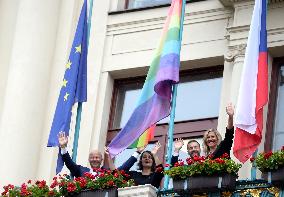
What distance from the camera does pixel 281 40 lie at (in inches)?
884

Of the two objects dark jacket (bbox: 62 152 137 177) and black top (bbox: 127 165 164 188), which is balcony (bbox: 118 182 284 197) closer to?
black top (bbox: 127 165 164 188)

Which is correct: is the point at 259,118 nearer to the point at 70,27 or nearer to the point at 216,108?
the point at 216,108

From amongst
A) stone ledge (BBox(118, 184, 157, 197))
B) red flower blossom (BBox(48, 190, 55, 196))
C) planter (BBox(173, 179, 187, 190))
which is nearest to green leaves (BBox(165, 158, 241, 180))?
planter (BBox(173, 179, 187, 190))

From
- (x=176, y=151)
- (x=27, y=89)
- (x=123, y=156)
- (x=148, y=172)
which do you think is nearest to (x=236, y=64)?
(x=123, y=156)

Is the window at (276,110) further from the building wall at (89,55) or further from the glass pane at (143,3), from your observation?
the glass pane at (143,3)

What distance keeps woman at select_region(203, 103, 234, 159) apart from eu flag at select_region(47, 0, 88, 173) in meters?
2.86

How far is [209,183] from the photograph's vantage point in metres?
19.2

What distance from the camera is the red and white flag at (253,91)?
2038 cm

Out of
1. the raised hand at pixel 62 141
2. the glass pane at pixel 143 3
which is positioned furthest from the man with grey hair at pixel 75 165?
the glass pane at pixel 143 3

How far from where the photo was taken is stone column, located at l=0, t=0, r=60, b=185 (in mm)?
23828

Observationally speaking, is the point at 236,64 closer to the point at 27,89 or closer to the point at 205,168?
the point at 27,89

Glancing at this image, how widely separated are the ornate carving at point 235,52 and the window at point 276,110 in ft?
1.80

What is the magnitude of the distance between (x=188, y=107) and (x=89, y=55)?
1.93 m

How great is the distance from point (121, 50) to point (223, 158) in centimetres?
536
